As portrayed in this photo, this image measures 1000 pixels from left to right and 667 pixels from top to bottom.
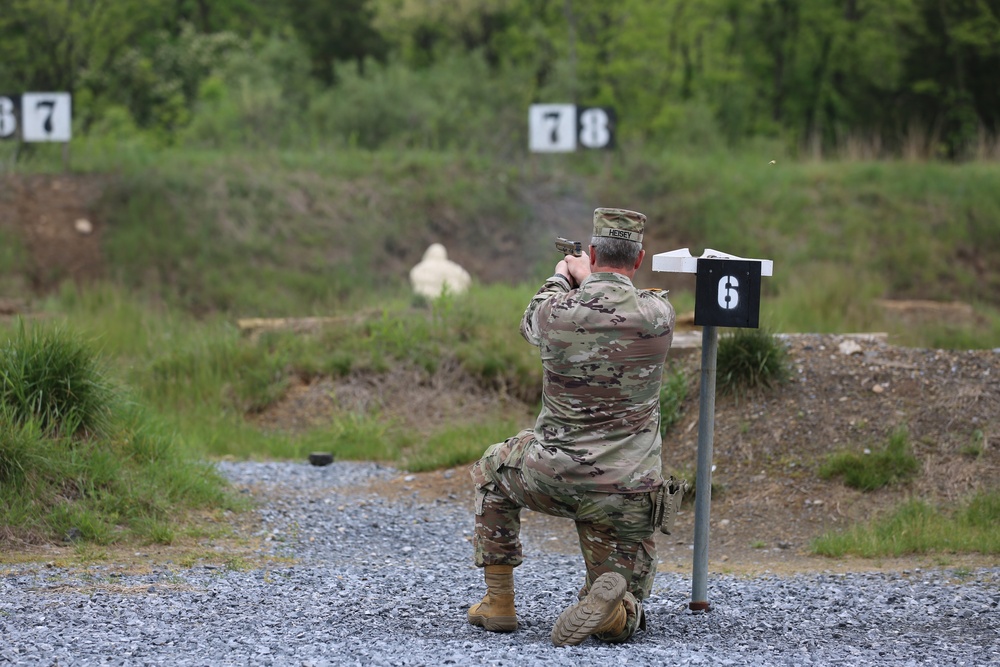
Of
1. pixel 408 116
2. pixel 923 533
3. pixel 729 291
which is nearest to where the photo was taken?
pixel 729 291

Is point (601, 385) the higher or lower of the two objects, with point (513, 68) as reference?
lower

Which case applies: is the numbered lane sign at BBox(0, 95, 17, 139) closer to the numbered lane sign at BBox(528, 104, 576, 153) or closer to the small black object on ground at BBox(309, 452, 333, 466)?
the numbered lane sign at BBox(528, 104, 576, 153)

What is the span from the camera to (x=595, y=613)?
454 cm

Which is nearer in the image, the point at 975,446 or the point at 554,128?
the point at 975,446

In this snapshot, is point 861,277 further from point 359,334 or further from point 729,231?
point 359,334

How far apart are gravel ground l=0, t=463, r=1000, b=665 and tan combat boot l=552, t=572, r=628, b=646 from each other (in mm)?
88

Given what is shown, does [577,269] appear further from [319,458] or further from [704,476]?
[319,458]

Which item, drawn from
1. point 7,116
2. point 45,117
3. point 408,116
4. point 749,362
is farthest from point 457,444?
point 408,116

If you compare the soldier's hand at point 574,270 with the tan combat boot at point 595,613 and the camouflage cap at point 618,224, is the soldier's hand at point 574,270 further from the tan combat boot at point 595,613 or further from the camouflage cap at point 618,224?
the tan combat boot at point 595,613

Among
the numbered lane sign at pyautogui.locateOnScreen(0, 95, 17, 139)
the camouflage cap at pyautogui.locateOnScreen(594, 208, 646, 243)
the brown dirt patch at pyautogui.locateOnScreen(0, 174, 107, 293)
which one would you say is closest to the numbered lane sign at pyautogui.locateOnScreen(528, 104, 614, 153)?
the brown dirt patch at pyautogui.locateOnScreen(0, 174, 107, 293)

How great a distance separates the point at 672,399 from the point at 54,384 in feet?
14.3

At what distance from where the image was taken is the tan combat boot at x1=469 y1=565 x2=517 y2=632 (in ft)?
16.1

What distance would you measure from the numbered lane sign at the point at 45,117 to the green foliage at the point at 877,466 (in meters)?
13.4

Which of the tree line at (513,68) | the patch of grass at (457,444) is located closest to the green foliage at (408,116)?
the tree line at (513,68)
